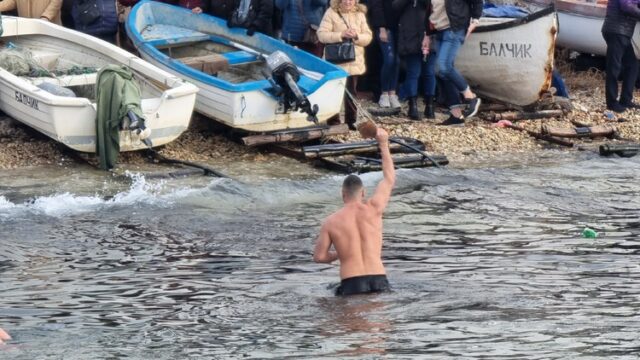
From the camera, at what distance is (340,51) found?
1783cm

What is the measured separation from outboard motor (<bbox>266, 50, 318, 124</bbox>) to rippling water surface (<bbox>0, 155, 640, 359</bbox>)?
0.91 metres

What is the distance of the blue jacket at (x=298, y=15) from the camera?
18484 mm

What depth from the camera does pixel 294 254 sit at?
13.3m

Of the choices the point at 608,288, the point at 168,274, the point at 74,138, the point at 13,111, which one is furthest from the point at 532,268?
the point at 13,111

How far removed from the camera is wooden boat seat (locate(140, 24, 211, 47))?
18734 mm

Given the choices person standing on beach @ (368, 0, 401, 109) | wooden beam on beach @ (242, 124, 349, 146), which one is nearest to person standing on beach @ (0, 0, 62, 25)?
wooden beam on beach @ (242, 124, 349, 146)

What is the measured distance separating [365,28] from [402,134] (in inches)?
54.7

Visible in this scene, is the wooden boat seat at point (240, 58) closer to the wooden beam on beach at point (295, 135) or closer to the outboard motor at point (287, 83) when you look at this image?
the outboard motor at point (287, 83)

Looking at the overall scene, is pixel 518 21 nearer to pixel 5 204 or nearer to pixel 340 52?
pixel 340 52

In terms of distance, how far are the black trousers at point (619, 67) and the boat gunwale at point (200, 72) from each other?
431cm

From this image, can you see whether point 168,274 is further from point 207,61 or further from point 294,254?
point 207,61

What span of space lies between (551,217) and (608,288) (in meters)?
3.04

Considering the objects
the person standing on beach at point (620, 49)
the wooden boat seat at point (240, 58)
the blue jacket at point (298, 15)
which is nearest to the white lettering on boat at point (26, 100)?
the wooden boat seat at point (240, 58)

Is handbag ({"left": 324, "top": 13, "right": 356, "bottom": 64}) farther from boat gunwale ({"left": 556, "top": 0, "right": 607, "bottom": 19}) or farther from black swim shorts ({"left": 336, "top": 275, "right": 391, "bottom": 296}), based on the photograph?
black swim shorts ({"left": 336, "top": 275, "right": 391, "bottom": 296})
